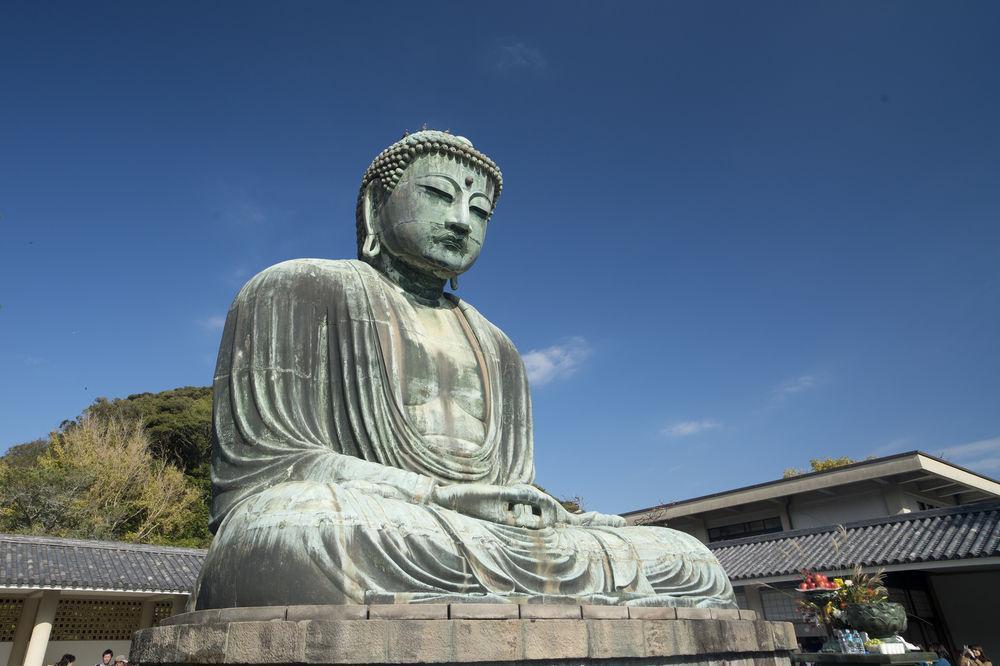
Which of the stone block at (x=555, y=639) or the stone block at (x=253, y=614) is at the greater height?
the stone block at (x=253, y=614)

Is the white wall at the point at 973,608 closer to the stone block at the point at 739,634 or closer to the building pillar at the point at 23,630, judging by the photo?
the stone block at the point at 739,634

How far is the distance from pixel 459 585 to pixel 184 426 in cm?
3232

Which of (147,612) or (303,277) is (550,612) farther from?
(147,612)

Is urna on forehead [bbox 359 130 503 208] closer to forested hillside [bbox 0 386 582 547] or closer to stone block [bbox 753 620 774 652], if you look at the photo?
stone block [bbox 753 620 774 652]

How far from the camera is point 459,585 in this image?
12.1ft

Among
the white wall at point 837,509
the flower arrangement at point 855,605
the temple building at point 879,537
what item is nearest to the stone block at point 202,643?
the flower arrangement at point 855,605

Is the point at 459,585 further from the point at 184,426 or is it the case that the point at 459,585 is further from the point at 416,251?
the point at 184,426

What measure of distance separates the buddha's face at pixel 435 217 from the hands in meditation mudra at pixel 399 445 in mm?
15

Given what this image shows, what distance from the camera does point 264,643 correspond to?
3102mm

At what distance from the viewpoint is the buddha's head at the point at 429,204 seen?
6031 millimetres

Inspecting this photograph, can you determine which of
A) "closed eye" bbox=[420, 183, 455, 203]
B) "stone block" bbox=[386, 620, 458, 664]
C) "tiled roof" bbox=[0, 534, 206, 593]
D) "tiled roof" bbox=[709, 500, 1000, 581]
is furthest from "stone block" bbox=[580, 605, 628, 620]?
"tiled roof" bbox=[0, 534, 206, 593]

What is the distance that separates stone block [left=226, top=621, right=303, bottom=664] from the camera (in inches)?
120

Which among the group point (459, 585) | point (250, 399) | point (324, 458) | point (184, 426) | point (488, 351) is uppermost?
point (184, 426)

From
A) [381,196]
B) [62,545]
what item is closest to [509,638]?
[381,196]
